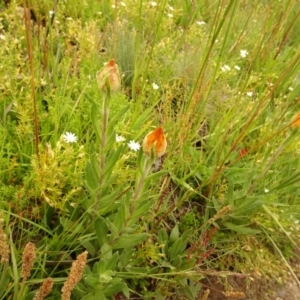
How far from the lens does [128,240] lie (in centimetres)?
121

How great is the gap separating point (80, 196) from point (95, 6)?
1517mm

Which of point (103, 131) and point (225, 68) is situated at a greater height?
point (103, 131)

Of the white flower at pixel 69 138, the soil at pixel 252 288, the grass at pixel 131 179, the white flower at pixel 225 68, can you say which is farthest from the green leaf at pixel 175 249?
the white flower at pixel 225 68

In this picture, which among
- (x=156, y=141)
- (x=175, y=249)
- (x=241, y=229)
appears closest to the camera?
(x=156, y=141)

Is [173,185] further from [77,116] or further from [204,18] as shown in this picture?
[204,18]

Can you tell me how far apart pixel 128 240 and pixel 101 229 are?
96 millimetres

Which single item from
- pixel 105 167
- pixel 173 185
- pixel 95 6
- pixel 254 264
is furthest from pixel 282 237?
pixel 95 6

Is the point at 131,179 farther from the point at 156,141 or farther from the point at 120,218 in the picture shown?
the point at 156,141

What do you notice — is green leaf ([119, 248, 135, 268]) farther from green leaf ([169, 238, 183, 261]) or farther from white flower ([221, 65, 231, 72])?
white flower ([221, 65, 231, 72])

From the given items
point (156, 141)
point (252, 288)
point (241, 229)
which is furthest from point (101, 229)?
point (252, 288)

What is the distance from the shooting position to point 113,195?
1214 millimetres

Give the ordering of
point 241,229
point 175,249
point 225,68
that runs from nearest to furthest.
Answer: point 175,249 < point 241,229 < point 225,68

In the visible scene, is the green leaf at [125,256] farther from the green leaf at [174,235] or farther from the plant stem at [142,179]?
the green leaf at [174,235]

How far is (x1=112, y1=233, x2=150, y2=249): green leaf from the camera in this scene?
1.19 meters
